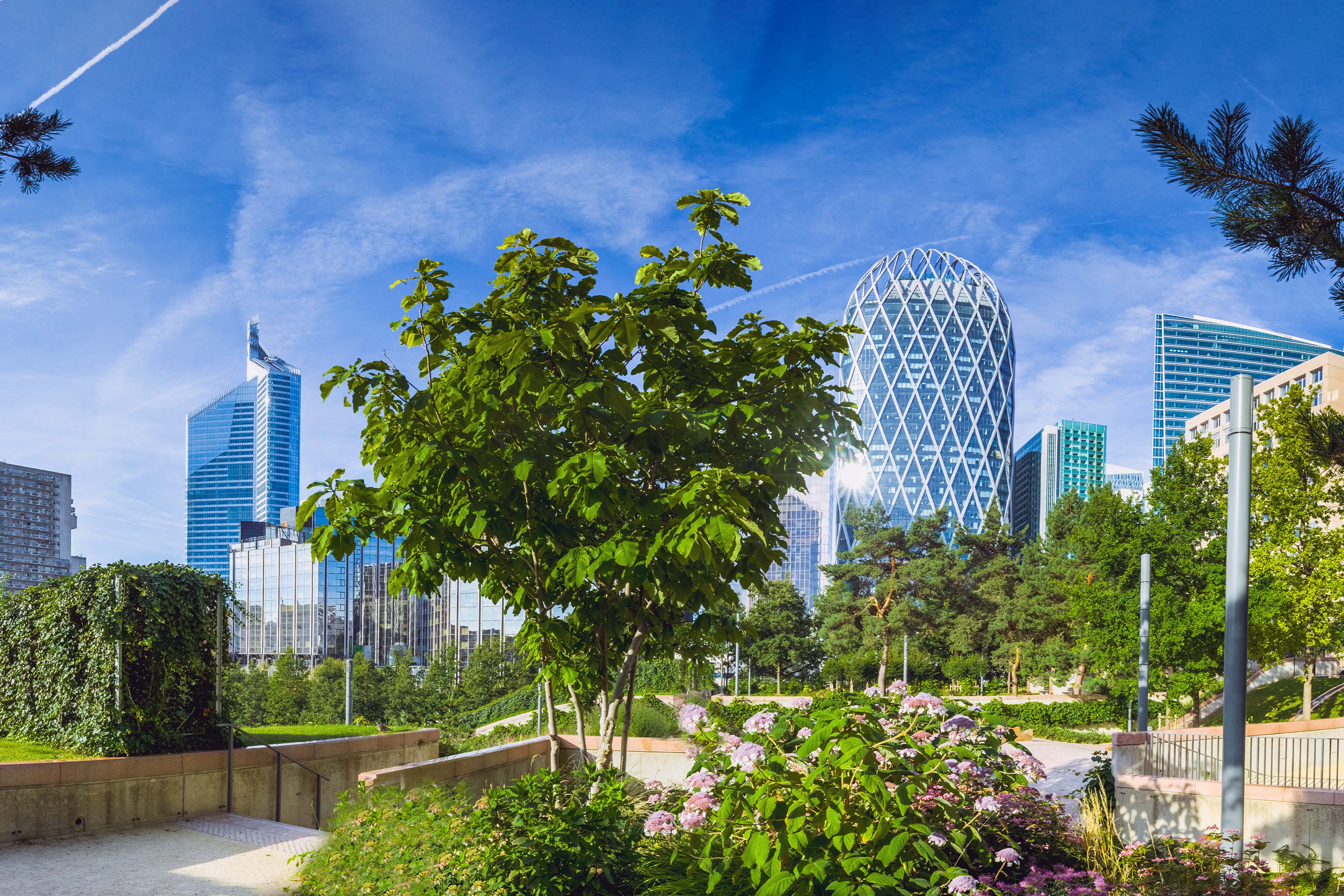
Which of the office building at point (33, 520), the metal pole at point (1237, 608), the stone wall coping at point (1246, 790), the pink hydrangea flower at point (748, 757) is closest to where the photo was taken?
the pink hydrangea flower at point (748, 757)

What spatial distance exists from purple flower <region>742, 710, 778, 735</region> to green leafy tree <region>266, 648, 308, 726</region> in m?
40.5

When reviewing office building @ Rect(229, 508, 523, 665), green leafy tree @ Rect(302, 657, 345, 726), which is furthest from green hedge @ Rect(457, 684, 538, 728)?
office building @ Rect(229, 508, 523, 665)

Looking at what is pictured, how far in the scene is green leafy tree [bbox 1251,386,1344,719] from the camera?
21516mm

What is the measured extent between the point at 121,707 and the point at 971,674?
150 feet

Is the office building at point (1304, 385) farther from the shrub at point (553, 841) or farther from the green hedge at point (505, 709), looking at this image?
the shrub at point (553, 841)

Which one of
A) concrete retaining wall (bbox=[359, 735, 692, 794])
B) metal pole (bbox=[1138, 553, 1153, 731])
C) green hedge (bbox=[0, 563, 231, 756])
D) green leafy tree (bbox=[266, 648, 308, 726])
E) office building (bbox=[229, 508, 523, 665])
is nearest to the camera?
concrete retaining wall (bbox=[359, 735, 692, 794])

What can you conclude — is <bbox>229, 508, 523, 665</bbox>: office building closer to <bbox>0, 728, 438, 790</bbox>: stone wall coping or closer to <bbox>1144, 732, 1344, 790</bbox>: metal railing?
<bbox>0, 728, 438, 790</bbox>: stone wall coping

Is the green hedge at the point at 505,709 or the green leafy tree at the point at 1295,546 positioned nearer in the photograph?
the green leafy tree at the point at 1295,546

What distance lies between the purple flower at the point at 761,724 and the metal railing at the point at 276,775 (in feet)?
22.3

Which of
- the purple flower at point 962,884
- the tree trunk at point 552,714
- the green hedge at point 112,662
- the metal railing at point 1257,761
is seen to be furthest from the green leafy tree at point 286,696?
the purple flower at point 962,884

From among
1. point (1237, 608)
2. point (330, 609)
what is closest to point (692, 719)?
point (1237, 608)

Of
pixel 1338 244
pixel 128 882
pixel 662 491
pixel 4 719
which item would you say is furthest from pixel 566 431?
pixel 4 719

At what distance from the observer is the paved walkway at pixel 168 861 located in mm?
6562

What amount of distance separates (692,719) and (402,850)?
197 cm
